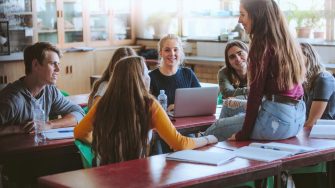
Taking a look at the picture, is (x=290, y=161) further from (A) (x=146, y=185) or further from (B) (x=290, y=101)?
(A) (x=146, y=185)

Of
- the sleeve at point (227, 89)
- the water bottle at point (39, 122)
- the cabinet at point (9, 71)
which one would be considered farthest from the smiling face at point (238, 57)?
the cabinet at point (9, 71)

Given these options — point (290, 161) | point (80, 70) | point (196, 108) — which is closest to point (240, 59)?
point (196, 108)

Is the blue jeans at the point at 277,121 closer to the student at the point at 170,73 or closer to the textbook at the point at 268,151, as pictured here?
the textbook at the point at 268,151

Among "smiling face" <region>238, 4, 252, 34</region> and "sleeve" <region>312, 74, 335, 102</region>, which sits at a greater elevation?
"smiling face" <region>238, 4, 252, 34</region>

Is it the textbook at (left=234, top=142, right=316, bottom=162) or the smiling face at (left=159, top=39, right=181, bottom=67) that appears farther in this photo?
the smiling face at (left=159, top=39, right=181, bottom=67)

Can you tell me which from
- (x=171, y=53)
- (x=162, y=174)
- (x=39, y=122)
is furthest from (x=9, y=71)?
(x=162, y=174)

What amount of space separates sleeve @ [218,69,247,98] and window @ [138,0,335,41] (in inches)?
123

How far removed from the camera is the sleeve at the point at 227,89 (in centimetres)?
465

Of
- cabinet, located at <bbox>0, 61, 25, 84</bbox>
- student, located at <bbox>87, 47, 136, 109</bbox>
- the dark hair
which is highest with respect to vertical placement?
the dark hair

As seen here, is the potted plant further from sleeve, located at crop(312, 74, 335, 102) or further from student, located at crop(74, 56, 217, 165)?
student, located at crop(74, 56, 217, 165)

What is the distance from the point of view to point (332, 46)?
7.09 metres

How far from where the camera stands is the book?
3.40 metres

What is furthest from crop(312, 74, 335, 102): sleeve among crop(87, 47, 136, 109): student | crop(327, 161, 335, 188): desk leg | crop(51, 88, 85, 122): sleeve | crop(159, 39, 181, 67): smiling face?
crop(51, 88, 85, 122): sleeve

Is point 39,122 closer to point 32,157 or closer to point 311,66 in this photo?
point 32,157
